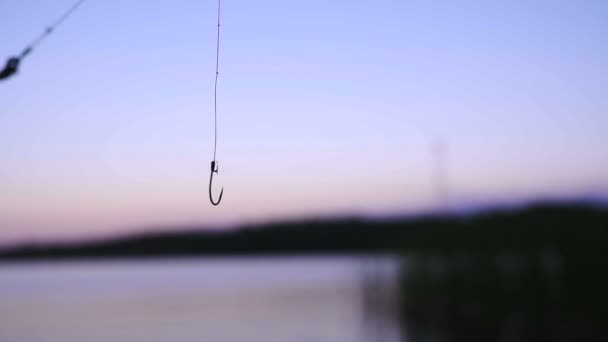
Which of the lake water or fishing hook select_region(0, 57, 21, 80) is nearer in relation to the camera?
fishing hook select_region(0, 57, 21, 80)

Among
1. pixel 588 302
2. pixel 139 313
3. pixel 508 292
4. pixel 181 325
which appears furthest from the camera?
pixel 139 313

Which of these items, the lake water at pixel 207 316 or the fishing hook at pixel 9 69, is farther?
the lake water at pixel 207 316

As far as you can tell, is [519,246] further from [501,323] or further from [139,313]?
[139,313]

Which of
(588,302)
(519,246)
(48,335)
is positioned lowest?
(48,335)

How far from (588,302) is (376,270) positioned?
1505 centimetres

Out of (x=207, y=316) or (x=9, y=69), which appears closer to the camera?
(x=9, y=69)

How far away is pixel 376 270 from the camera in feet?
97.1

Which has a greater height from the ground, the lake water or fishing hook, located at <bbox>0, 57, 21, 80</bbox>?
fishing hook, located at <bbox>0, 57, 21, 80</bbox>

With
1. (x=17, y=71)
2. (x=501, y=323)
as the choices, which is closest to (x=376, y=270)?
(x=501, y=323)

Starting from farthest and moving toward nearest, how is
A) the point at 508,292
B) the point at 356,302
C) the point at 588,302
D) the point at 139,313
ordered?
1. the point at 356,302
2. the point at 139,313
3. the point at 508,292
4. the point at 588,302

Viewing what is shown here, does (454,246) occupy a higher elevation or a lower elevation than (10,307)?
higher

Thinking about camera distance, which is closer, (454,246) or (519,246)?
(519,246)

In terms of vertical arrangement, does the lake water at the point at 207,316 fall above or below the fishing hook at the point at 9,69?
below

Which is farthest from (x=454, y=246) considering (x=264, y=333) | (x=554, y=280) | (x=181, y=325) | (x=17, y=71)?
(x=17, y=71)
